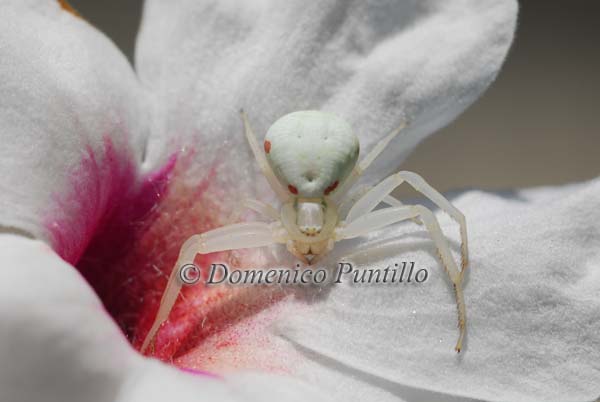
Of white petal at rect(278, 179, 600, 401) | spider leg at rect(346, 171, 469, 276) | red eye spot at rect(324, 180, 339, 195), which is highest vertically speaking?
red eye spot at rect(324, 180, 339, 195)

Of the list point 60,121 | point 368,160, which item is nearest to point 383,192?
point 368,160

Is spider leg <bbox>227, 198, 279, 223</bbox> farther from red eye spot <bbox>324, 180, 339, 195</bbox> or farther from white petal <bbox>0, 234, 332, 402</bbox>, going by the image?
white petal <bbox>0, 234, 332, 402</bbox>

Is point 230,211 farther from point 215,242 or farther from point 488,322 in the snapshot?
point 488,322

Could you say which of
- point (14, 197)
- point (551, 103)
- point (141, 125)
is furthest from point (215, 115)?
point (551, 103)

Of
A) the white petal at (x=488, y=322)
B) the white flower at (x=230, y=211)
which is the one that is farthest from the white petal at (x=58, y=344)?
the white petal at (x=488, y=322)

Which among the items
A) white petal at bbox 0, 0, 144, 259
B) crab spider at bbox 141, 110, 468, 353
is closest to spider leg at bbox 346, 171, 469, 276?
crab spider at bbox 141, 110, 468, 353

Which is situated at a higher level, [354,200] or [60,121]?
[60,121]
